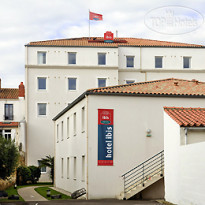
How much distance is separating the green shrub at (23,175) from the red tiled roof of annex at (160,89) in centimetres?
2172

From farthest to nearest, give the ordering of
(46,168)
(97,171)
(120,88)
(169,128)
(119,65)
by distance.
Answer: (119,65) → (46,168) → (120,88) → (97,171) → (169,128)

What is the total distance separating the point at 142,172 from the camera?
2872 cm

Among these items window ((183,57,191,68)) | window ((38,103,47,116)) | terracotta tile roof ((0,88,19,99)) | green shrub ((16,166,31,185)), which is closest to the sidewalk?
green shrub ((16,166,31,185))

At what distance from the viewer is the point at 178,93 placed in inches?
1198

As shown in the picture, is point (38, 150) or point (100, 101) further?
point (38, 150)

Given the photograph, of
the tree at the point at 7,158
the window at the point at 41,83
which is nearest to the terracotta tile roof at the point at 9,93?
the window at the point at 41,83

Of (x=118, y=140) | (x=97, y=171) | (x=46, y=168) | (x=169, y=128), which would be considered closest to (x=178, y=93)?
(x=118, y=140)

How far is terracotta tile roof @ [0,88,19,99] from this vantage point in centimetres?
6869

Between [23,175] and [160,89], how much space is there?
24.1 metres

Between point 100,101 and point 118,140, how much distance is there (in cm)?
244

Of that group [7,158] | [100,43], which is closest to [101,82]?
[100,43]

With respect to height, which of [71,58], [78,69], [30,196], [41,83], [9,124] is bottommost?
[30,196]

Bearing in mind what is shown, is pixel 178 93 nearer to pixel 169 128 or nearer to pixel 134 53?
pixel 169 128

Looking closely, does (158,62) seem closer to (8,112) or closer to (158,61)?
(158,61)
